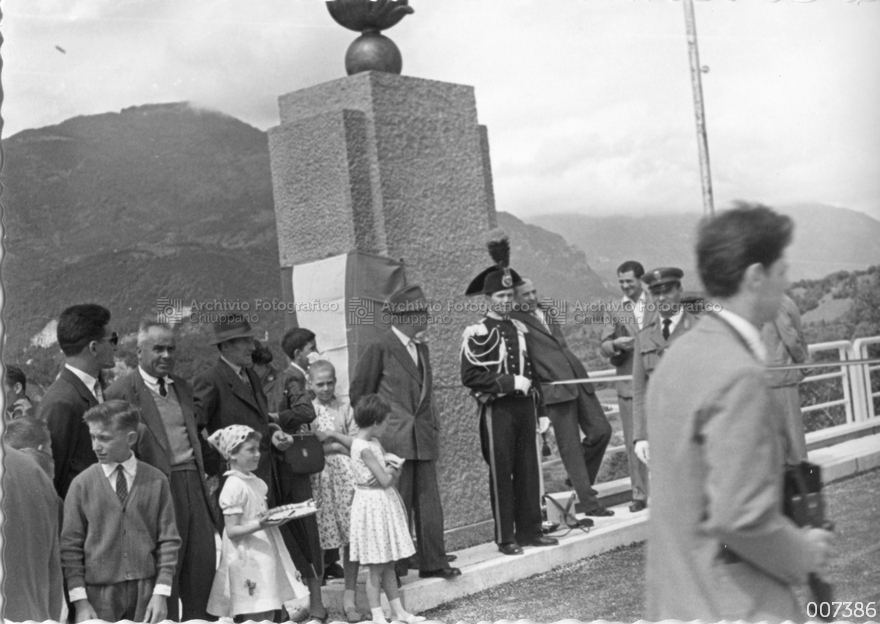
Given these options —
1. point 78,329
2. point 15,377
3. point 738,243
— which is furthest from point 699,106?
point 15,377

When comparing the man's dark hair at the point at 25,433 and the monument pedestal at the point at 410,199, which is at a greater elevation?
the monument pedestal at the point at 410,199

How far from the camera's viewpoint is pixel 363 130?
18.1 ft

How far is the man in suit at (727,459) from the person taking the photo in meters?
2.08

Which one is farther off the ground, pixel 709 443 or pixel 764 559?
pixel 709 443

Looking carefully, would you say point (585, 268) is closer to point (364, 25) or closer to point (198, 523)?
point (364, 25)

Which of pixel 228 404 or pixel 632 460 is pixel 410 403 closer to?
pixel 228 404

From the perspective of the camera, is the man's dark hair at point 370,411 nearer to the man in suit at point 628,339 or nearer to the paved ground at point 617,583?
the paved ground at point 617,583

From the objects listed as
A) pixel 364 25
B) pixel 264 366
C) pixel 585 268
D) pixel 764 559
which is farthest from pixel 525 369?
pixel 764 559

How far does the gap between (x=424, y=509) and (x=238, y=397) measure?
41.7 inches

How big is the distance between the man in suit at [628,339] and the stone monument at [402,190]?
770 mm

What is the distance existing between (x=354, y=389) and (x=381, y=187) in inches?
39.4

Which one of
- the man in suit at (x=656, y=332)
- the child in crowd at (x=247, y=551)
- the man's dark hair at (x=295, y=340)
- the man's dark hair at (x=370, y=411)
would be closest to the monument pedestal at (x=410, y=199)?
the man's dark hair at (x=295, y=340)

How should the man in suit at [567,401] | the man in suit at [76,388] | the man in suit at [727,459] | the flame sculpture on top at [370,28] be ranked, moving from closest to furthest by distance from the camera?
1. the man in suit at [727,459]
2. the man in suit at [76,388]
3. the flame sculpture on top at [370,28]
4. the man in suit at [567,401]

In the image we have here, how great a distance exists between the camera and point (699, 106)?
4441mm
